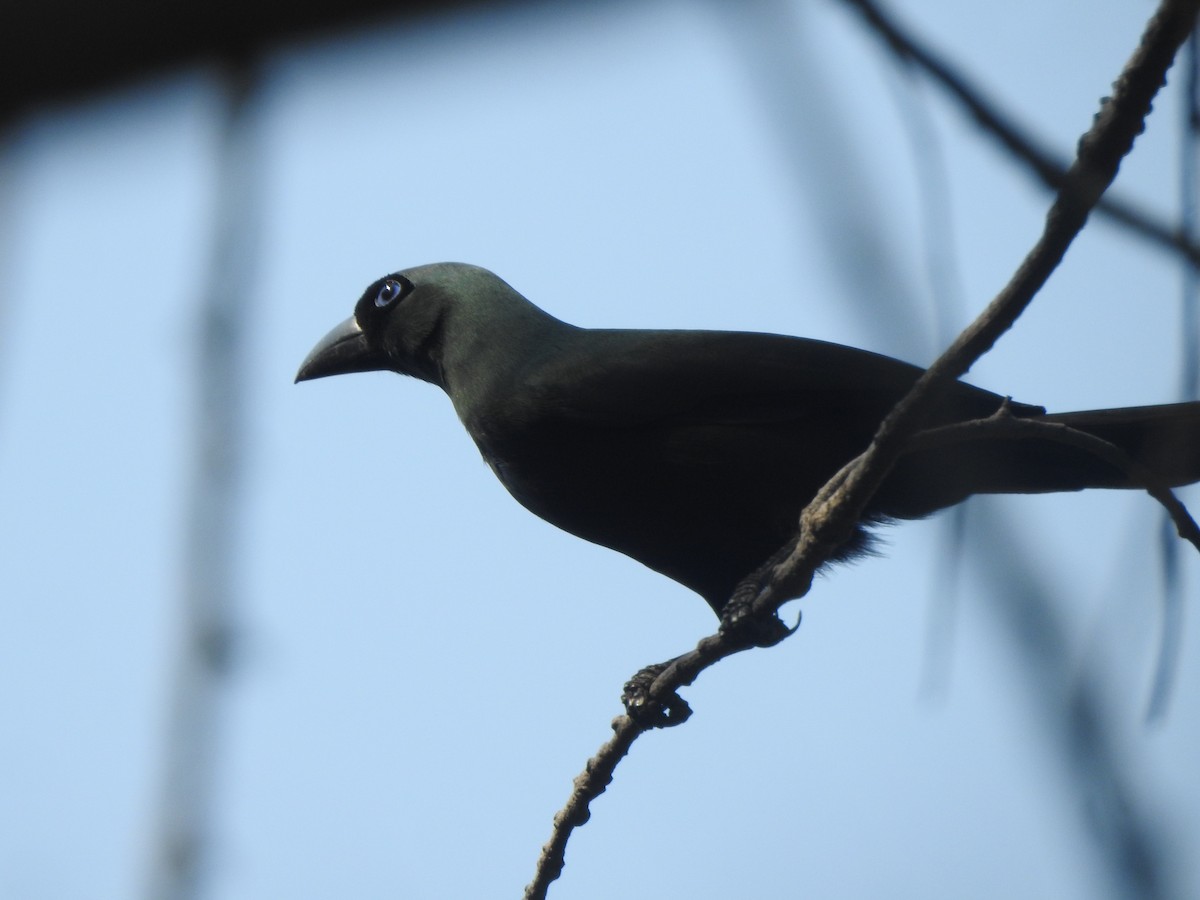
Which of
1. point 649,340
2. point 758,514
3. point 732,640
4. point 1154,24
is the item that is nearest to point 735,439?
point 758,514

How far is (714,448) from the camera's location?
3.88 m

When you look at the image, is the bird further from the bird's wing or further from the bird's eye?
the bird's eye

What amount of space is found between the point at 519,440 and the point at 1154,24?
2.70 metres

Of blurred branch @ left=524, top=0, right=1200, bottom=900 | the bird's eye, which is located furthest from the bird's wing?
the bird's eye

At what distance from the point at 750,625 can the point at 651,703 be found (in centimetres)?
52

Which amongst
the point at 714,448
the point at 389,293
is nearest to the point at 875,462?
the point at 714,448

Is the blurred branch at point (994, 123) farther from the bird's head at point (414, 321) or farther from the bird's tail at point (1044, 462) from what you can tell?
the bird's head at point (414, 321)

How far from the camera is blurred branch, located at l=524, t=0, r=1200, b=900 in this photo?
1.62 m

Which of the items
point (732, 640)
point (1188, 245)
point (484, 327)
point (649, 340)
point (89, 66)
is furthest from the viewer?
point (484, 327)

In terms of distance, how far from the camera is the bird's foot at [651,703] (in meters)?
3.69

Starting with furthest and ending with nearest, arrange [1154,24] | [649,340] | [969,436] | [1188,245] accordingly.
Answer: [649,340]
[969,436]
[1154,24]
[1188,245]

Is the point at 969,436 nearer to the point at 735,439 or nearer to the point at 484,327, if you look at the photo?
the point at 735,439

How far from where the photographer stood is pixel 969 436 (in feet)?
8.36

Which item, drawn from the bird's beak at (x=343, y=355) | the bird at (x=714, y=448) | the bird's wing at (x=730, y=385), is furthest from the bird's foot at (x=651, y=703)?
the bird's beak at (x=343, y=355)
